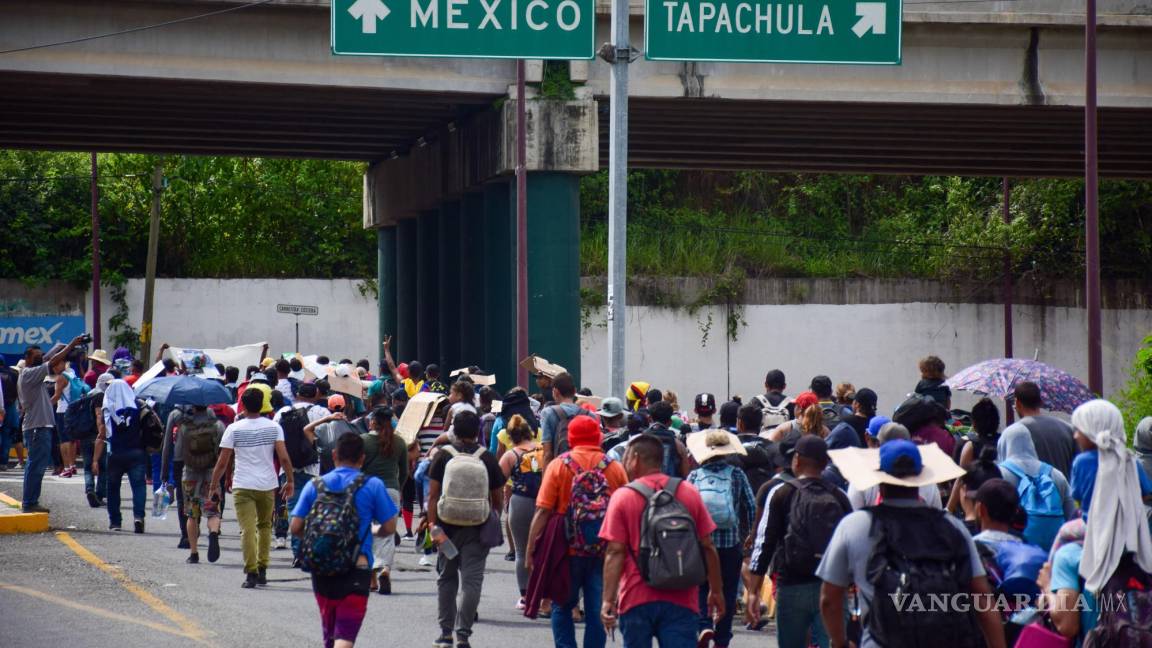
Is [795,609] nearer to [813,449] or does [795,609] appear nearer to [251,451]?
[813,449]

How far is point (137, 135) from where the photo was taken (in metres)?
29.8

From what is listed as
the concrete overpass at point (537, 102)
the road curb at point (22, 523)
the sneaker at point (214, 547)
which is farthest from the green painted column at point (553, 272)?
the sneaker at point (214, 547)

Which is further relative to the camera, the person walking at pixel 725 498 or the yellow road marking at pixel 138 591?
the yellow road marking at pixel 138 591

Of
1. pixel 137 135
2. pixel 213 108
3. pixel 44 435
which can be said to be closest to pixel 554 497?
pixel 44 435

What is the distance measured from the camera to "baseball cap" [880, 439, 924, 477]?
6.53 m

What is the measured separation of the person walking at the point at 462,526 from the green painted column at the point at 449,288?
20.5 m

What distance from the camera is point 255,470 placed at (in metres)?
13.2

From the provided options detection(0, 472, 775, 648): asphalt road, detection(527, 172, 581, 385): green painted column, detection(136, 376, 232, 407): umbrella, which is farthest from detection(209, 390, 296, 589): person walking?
detection(527, 172, 581, 385): green painted column

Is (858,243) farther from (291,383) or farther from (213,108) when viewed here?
(291,383)

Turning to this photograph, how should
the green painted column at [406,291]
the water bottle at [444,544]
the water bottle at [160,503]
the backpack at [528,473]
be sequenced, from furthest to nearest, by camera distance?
the green painted column at [406,291]
the water bottle at [160,503]
the backpack at [528,473]
the water bottle at [444,544]

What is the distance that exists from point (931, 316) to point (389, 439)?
2671 centimetres

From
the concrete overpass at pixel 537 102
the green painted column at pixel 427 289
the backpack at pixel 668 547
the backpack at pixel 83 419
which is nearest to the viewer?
the backpack at pixel 668 547

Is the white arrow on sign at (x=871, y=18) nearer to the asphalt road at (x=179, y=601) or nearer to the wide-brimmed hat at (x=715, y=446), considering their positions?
the asphalt road at (x=179, y=601)

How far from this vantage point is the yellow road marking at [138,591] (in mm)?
10867
